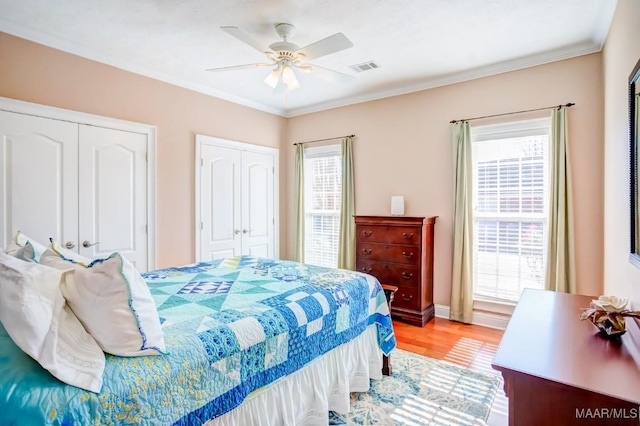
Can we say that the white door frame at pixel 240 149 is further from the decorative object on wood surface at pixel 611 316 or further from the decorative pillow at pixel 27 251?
the decorative object on wood surface at pixel 611 316

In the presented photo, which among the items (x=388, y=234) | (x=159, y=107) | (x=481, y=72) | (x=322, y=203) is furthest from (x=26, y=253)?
(x=481, y=72)

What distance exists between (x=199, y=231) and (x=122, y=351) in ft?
9.89

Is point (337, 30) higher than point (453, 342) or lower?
higher

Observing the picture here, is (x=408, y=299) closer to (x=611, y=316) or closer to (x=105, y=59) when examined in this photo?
(x=611, y=316)

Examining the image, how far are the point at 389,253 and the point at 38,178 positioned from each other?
3434mm

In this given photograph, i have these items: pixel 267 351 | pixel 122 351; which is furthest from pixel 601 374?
pixel 122 351

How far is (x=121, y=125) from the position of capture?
3346 mm

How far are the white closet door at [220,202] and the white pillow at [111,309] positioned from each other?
116 inches

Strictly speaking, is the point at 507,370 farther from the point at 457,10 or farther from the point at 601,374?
the point at 457,10

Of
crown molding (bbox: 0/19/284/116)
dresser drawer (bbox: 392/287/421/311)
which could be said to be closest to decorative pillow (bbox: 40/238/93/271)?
crown molding (bbox: 0/19/284/116)

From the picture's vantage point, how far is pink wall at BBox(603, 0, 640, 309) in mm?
1799

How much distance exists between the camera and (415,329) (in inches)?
140

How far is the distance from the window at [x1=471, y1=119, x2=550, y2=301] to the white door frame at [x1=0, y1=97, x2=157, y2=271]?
3.49 m

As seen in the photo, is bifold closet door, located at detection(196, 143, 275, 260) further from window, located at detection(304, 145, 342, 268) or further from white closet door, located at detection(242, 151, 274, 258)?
window, located at detection(304, 145, 342, 268)
